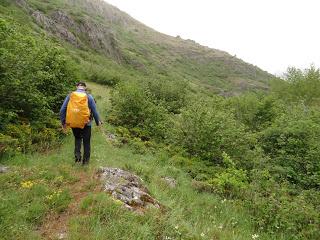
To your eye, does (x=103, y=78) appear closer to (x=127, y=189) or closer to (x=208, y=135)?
(x=208, y=135)

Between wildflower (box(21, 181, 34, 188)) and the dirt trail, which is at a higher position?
the dirt trail

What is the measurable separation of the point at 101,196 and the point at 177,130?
855 centimetres

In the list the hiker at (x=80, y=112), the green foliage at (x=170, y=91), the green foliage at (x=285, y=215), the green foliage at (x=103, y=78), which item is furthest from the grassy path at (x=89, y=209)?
the green foliage at (x=103, y=78)

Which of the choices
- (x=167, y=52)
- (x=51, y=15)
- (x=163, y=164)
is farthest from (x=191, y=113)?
(x=167, y=52)

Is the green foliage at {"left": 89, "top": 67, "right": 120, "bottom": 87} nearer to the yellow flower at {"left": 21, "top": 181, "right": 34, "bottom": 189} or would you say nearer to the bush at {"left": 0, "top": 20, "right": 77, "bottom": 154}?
the bush at {"left": 0, "top": 20, "right": 77, "bottom": 154}

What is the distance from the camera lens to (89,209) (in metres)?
5.88

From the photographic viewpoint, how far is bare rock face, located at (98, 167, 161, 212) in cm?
651

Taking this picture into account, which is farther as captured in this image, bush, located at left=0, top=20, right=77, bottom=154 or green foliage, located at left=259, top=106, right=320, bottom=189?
green foliage, located at left=259, top=106, right=320, bottom=189

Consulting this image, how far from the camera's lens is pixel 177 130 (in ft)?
47.6

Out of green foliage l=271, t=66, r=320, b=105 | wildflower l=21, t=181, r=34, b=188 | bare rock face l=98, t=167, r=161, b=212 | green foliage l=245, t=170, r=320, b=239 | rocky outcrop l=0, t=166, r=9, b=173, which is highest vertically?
green foliage l=271, t=66, r=320, b=105

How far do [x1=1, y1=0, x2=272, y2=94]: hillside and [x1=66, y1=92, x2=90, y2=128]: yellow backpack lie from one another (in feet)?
68.8

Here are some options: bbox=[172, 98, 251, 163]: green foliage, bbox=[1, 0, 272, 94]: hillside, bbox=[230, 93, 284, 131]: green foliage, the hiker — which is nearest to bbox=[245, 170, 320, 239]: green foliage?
the hiker

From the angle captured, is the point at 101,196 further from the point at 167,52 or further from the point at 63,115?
the point at 167,52

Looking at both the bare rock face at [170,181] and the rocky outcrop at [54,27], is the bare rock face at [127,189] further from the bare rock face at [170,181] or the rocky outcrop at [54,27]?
the rocky outcrop at [54,27]
